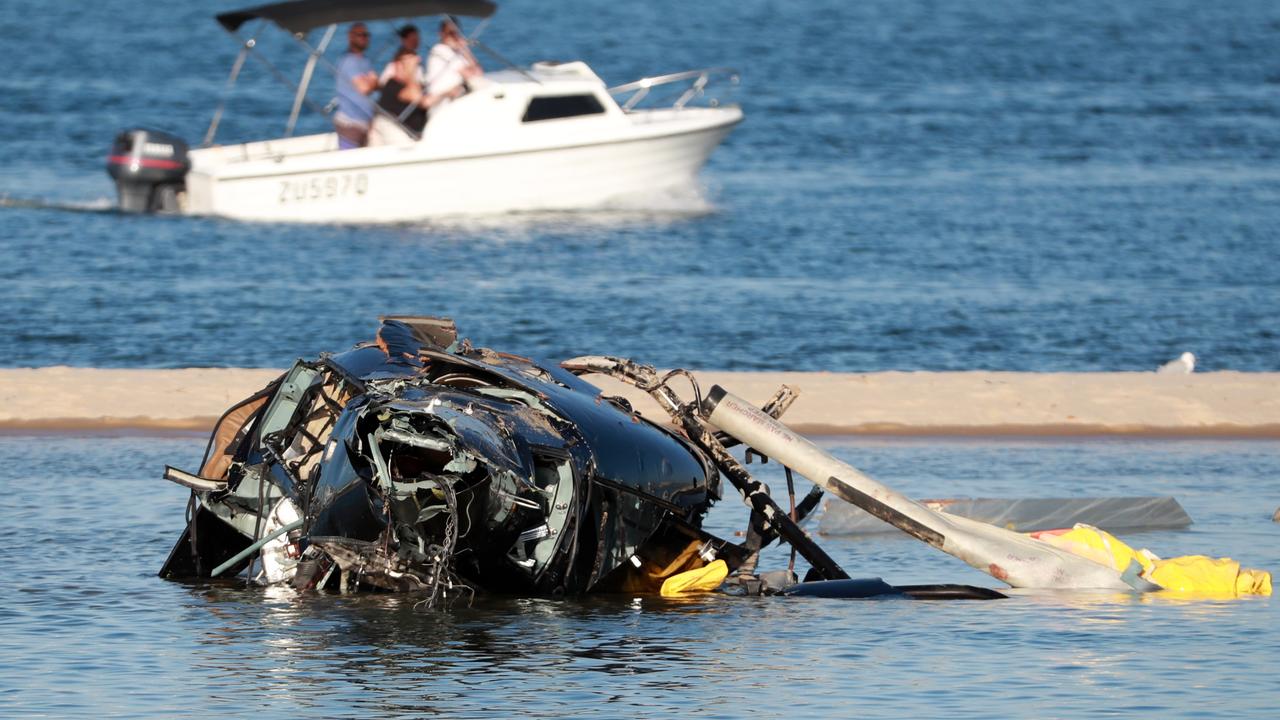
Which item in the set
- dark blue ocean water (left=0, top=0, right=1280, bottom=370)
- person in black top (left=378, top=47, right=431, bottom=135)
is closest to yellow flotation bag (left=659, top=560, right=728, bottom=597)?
dark blue ocean water (left=0, top=0, right=1280, bottom=370)

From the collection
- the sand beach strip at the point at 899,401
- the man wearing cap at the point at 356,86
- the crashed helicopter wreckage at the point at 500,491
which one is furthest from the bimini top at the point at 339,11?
the crashed helicopter wreckage at the point at 500,491

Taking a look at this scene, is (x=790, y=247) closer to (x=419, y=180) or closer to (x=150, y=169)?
(x=419, y=180)

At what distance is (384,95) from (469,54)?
1438mm

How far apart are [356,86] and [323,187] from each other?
7.51ft

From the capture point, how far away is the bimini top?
1310 inches

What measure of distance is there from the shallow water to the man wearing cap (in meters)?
18.8

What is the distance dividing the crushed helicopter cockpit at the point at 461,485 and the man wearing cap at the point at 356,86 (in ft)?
66.0

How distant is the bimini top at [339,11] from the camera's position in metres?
33.3

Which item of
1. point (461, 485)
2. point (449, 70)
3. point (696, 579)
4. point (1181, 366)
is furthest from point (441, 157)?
point (461, 485)

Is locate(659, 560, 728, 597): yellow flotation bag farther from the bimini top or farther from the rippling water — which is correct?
the bimini top

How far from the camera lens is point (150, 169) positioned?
34.7 metres

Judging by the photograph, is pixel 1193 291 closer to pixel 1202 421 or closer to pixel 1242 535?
pixel 1202 421

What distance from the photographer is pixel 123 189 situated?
116ft

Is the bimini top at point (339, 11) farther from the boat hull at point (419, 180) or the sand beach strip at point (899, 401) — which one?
the sand beach strip at point (899, 401)
